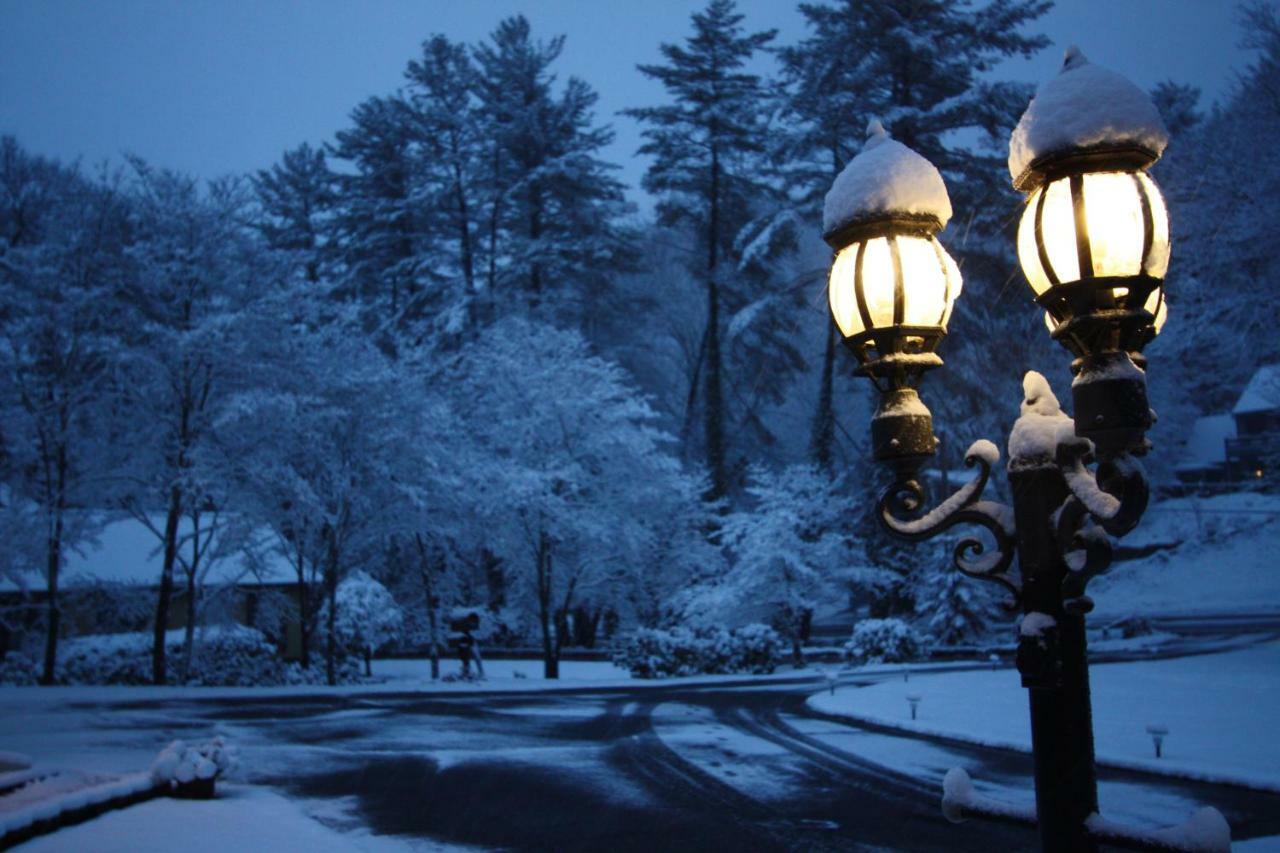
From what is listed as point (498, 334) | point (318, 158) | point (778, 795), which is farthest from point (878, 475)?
point (318, 158)

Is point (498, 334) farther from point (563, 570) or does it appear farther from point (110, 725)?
point (110, 725)

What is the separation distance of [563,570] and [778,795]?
→ 22965 mm

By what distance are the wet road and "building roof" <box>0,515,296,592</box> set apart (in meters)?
9.90

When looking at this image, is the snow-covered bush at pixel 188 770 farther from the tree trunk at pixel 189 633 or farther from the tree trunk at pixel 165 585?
the tree trunk at pixel 165 585

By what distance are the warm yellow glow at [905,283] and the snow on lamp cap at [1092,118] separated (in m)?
0.64

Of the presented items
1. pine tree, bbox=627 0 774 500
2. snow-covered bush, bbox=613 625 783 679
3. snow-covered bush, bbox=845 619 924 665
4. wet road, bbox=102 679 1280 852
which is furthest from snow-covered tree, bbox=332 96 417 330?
wet road, bbox=102 679 1280 852

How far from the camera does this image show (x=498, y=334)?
36.0 m

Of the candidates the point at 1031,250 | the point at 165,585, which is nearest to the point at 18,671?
the point at 165,585

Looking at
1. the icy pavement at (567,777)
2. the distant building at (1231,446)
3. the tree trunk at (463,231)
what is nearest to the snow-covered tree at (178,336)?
the icy pavement at (567,777)

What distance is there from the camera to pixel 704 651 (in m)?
30.3

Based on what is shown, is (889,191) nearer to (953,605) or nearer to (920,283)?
(920,283)

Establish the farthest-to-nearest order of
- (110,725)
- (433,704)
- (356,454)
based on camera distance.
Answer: (356,454), (433,704), (110,725)

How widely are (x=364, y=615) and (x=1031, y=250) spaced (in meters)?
30.8

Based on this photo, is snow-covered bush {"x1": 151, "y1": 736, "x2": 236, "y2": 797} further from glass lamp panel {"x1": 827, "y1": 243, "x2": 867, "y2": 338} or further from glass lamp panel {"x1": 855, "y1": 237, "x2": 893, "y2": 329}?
glass lamp panel {"x1": 855, "y1": 237, "x2": 893, "y2": 329}
